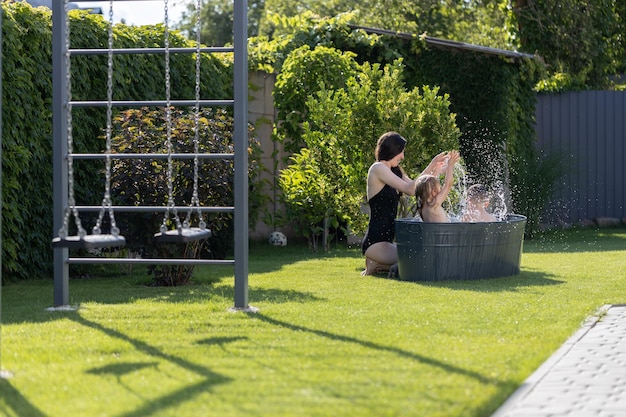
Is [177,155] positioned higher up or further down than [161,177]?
higher up

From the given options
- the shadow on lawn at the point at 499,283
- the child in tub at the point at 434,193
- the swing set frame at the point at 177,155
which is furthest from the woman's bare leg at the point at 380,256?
the swing set frame at the point at 177,155

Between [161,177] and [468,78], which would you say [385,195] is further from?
[468,78]

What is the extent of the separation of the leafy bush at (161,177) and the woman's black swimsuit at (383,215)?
1.62 metres

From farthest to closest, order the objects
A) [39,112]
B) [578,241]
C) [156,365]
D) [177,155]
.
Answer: [578,241] → [39,112] → [177,155] → [156,365]

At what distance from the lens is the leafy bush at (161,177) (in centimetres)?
955

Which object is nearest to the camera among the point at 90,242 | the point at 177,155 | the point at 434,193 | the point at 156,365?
the point at 156,365

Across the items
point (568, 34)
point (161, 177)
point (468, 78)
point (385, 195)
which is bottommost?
point (385, 195)

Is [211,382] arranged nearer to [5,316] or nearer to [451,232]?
[5,316]

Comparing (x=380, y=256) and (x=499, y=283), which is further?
(x=380, y=256)

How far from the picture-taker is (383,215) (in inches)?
418

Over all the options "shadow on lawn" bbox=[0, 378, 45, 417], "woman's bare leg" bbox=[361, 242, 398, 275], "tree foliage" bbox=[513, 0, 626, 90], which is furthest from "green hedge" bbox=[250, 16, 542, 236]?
"shadow on lawn" bbox=[0, 378, 45, 417]

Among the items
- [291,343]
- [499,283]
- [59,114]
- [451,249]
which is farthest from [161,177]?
[291,343]

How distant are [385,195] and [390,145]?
0.51 m

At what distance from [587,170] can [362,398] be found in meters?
14.3
